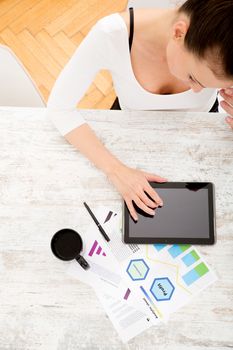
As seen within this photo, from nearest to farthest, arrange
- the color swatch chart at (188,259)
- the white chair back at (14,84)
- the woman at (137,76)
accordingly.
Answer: the woman at (137,76), the color swatch chart at (188,259), the white chair back at (14,84)

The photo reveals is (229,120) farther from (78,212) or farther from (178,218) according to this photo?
(78,212)

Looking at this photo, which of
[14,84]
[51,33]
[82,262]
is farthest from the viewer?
[51,33]

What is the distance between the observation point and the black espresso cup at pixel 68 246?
1122 millimetres

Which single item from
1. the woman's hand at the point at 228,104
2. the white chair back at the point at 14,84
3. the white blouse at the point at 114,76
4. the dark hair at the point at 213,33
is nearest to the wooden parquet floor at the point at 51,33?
the white chair back at the point at 14,84

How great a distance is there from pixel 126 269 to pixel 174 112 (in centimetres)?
49

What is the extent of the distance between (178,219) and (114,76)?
0.49 metres

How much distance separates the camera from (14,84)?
1.56 metres

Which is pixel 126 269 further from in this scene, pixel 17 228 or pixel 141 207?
pixel 17 228

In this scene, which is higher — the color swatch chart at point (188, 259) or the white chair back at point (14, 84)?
the white chair back at point (14, 84)

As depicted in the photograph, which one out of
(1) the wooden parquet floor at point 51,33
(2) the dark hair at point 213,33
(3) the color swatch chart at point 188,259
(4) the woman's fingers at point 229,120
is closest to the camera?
(2) the dark hair at point 213,33

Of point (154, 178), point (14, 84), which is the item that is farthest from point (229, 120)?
point (14, 84)

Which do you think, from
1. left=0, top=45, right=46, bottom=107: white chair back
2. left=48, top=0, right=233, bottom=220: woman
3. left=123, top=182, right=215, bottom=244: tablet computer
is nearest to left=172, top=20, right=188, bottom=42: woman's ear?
left=48, top=0, right=233, bottom=220: woman

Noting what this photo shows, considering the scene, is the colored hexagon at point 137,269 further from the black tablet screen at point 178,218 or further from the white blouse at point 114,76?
the white blouse at point 114,76

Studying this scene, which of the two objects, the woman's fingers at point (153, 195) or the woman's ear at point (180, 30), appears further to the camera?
the woman's fingers at point (153, 195)
